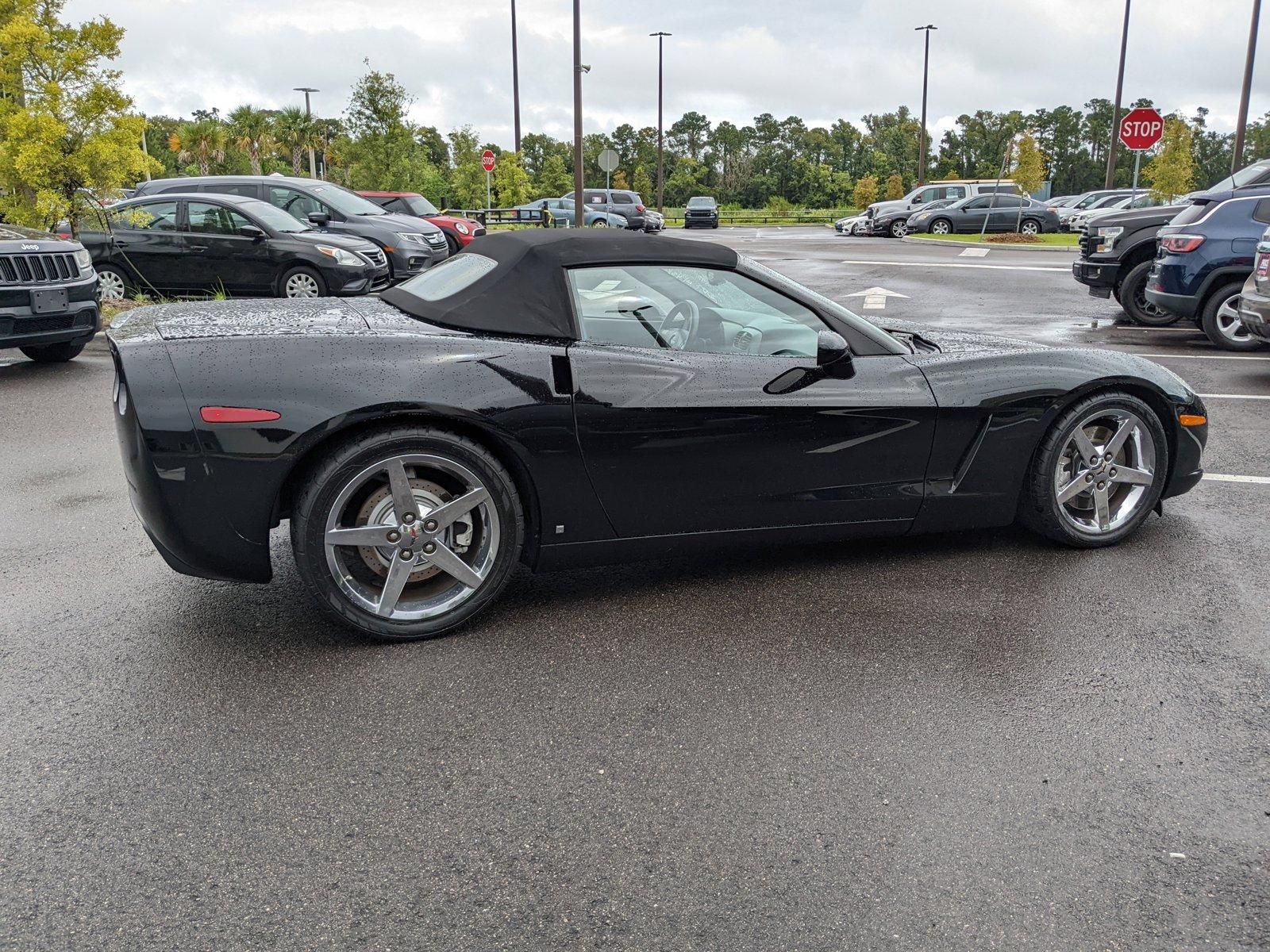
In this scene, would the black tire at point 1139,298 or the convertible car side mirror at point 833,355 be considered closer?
the convertible car side mirror at point 833,355

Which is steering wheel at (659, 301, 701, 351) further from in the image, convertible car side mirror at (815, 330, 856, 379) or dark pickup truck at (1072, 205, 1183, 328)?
dark pickup truck at (1072, 205, 1183, 328)

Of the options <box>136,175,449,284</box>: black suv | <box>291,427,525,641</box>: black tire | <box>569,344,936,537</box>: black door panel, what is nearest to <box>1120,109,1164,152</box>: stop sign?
<box>136,175,449,284</box>: black suv

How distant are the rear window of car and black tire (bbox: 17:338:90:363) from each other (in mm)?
6347

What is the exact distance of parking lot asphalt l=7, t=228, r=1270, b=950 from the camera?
Result: 2.49 m

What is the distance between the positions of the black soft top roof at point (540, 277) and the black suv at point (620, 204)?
3512 cm

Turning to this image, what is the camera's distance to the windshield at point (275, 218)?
13.7 m

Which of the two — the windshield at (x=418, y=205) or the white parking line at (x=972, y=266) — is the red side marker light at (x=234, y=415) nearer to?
the windshield at (x=418, y=205)

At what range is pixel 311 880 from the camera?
2.58 meters

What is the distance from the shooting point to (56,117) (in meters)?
12.8

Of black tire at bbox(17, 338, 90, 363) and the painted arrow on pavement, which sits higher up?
black tire at bbox(17, 338, 90, 363)

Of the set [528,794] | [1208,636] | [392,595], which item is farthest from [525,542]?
[1208,636]

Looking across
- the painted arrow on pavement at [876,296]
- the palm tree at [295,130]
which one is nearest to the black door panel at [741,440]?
the painted arrow on pavement at [876,296]

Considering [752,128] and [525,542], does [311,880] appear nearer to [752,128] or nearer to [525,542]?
[525,542]

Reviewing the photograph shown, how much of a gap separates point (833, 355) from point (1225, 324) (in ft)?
29.2
